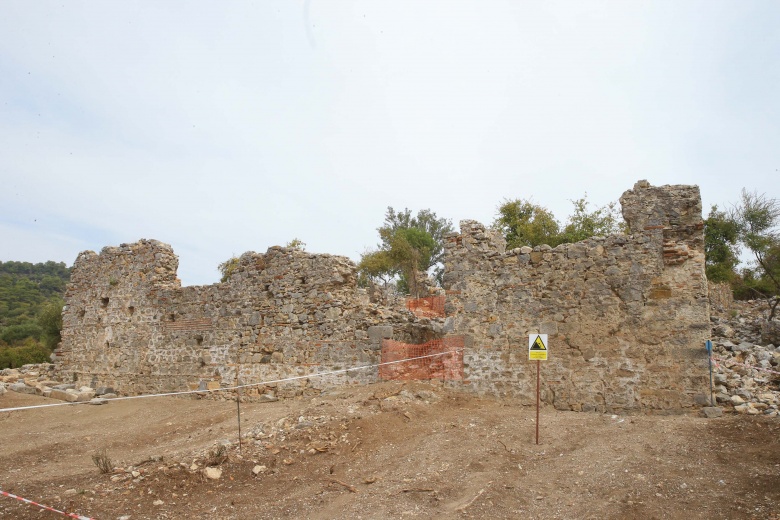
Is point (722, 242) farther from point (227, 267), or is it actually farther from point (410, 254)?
point (227, 267)

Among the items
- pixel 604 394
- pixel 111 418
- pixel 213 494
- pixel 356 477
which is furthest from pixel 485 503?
pixel 111 418

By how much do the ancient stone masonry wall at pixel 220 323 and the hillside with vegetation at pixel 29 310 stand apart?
12112 mm

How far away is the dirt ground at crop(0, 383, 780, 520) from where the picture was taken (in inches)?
216

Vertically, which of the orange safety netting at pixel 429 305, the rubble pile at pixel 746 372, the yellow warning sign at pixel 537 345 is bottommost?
the rubble pile at pixel 746 372

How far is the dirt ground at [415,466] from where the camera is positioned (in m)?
5.49

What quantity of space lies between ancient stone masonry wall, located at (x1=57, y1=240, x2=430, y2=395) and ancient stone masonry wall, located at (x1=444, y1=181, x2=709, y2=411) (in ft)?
6.15

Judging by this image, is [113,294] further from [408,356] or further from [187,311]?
[408,356]

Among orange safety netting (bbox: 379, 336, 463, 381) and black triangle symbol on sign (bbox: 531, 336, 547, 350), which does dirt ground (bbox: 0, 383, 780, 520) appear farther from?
black triangle symbol on sign (bbox: 531, 336, 547, 350)

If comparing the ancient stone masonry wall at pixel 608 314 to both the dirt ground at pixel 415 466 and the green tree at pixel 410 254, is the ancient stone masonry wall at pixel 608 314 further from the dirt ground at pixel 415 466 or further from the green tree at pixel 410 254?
the green tree at pixel 410 254

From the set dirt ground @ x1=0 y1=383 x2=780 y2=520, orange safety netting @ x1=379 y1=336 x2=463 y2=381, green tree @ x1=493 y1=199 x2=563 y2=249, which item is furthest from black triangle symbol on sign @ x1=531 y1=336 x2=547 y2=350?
green tree @ x1=493 y1=199 x2=563 y2=249

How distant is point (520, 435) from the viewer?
7.76m

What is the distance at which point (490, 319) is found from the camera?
1009 cm

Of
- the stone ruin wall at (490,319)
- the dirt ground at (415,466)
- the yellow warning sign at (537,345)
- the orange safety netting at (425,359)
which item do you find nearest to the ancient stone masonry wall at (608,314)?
the stone ruin wall at (490,319)

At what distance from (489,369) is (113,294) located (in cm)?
1128
